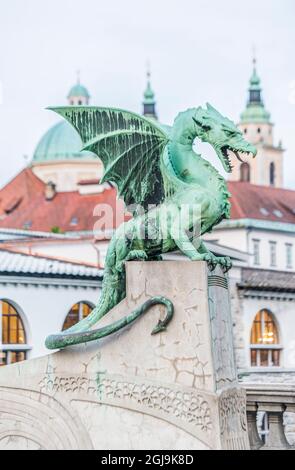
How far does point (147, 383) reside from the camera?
20219mm

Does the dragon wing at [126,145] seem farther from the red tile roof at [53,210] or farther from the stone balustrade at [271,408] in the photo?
the red tile roof at [53,210]

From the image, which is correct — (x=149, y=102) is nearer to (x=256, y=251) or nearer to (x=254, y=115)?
(x=254, y=115)

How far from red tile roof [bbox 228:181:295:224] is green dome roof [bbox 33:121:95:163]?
36098 mm

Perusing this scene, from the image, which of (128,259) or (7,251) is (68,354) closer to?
(128,259)

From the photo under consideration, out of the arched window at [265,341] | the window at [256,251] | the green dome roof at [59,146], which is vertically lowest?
the arched window at [265,341]

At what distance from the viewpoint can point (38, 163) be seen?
493 ft

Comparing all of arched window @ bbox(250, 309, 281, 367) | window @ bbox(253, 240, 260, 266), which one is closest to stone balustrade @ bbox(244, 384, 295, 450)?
arched window @ bbox(250, 309, 281, 367)

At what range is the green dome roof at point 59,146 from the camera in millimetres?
148125

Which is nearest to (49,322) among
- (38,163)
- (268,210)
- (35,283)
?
(35,283)

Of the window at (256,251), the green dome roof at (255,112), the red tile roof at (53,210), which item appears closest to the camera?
the window at (256,251)

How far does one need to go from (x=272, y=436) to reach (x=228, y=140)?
414 centimetres

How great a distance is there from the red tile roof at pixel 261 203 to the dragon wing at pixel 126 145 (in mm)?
76051

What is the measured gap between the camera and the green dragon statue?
21.0 meters

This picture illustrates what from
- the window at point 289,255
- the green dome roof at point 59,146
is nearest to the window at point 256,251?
the window at point 289,255
